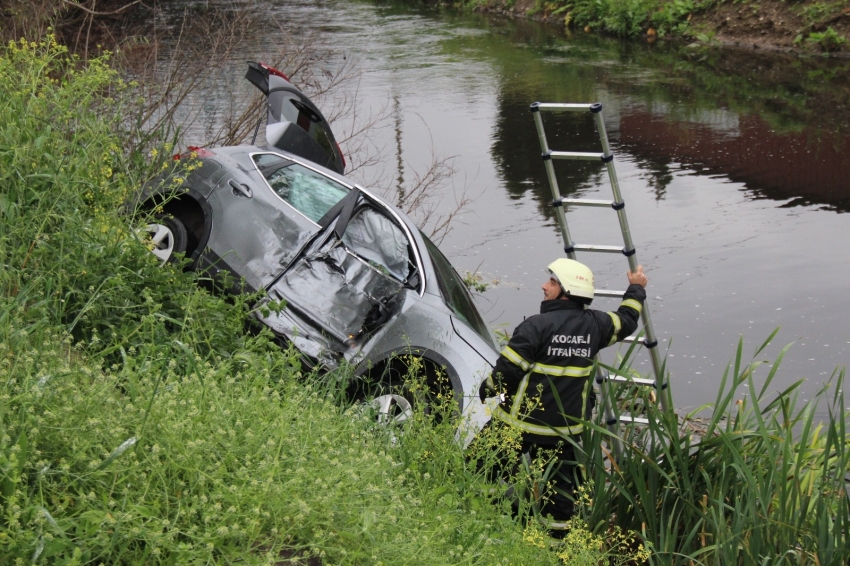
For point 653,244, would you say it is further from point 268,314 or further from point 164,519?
point 164,519

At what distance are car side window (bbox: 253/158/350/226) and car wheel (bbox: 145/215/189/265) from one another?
729 millimetres

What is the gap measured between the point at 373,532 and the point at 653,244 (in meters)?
8.85

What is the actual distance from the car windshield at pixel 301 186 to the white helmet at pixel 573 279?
2.25 meters

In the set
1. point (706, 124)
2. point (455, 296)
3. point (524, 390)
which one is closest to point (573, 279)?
point (524, 390)

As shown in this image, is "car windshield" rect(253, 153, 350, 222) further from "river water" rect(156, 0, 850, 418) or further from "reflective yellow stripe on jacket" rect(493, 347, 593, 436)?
"river water" rect(156, 0, 850, 418)

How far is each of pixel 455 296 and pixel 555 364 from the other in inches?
63.8

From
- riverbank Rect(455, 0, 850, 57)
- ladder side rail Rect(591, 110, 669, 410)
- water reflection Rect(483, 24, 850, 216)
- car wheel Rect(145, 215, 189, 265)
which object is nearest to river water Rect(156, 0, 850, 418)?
water reflection Rect(483, 24, 850, 216)

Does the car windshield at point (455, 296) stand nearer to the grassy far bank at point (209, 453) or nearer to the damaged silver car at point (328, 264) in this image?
the damaged silver car at point (328, 264)

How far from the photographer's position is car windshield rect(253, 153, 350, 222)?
6766 millimetres

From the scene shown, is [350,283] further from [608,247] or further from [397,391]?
[608,247]

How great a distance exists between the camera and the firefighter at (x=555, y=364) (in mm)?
4867

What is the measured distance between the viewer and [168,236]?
21.0 feet

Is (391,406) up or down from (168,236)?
down

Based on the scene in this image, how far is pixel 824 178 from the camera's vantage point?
1338cm
